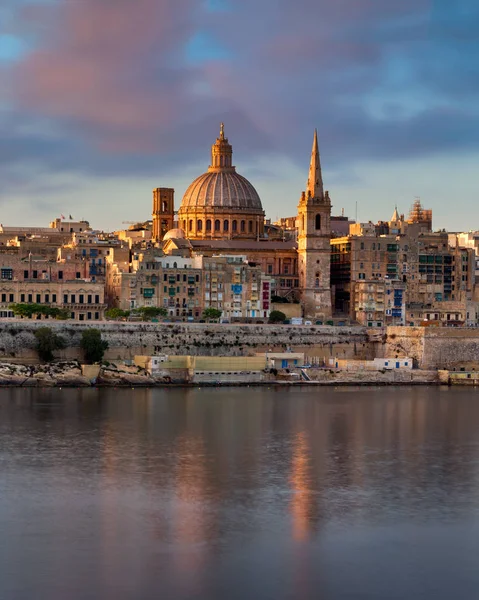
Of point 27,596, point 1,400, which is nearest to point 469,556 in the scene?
point 27,596

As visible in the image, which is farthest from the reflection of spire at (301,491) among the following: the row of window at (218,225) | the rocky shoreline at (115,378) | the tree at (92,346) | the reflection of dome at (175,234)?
the row of window at (218,225)

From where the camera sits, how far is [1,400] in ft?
147

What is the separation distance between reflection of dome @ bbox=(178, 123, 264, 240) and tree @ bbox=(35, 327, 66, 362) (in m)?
23.0

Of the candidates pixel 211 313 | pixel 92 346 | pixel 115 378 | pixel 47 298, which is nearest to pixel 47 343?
pixel 92 346

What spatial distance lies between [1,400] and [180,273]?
20.1 metres

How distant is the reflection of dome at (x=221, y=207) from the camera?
76125 mm

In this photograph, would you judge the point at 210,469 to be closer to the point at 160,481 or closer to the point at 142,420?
the point at 160,481

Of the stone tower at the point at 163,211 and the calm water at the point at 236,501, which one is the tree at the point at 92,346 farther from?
the stone tower at the point at 163,211

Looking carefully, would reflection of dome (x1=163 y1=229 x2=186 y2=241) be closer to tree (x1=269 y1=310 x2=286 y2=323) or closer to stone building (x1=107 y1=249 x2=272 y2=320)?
stone building (x1=107 y1=249 x2=272 y2=320)

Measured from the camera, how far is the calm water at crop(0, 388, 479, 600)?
2236 centimetres

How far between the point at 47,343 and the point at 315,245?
20.4m

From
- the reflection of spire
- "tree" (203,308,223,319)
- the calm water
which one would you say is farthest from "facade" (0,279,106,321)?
the reflection of spire

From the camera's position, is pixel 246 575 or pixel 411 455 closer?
pixel 246 575

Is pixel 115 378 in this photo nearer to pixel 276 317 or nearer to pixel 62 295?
pixel 62 295
